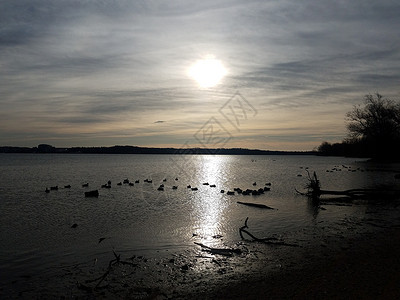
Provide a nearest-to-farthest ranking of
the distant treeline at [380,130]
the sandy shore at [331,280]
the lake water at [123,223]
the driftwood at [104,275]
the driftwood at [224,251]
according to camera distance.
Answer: the sandy shore at [331,280], the driftwood at [104,275], the driftwood at [224,251], the lake water at [123,223], the distant treeline at [380,130]

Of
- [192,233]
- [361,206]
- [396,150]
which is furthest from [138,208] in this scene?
[396,150]

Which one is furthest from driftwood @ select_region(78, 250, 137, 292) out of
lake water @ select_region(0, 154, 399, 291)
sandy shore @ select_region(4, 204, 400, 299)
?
lake water @ select_region(0, 154, 399, 291)

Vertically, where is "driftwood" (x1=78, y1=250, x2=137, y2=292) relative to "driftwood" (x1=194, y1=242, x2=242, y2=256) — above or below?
below

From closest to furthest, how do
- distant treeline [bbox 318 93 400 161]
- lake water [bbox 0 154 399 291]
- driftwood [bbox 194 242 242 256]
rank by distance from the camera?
driftwood [bbox 194 242 242 256] → lake water [bbox 0 154 399 291] → distant treeline [bbox 318 93 400 161]

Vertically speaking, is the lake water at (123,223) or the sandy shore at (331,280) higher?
the sandy shore at (331,280)

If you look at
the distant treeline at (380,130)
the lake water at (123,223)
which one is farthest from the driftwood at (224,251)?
the distant treeline at (380,130)

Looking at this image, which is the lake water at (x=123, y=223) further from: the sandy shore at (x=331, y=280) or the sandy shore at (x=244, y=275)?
the sandy shore at (x=331, y=280)

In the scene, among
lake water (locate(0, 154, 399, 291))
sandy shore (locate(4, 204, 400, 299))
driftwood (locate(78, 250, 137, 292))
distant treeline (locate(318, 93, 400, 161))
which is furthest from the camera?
distant treeline (locate(318, 93, 400, 161))

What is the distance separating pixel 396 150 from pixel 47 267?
91347 millimetres

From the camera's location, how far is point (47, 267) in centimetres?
1074

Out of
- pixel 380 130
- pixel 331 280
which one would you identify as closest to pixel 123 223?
pixel 331 280

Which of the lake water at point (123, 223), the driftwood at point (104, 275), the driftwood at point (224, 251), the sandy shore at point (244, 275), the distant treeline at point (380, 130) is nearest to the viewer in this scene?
the sandy shore at point (244, 275)

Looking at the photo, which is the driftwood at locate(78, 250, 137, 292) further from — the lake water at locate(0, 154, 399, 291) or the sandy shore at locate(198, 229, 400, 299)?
the sandy shore at locate(198, 229, 400, 299)

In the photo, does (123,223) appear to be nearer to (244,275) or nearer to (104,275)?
(104,275)
